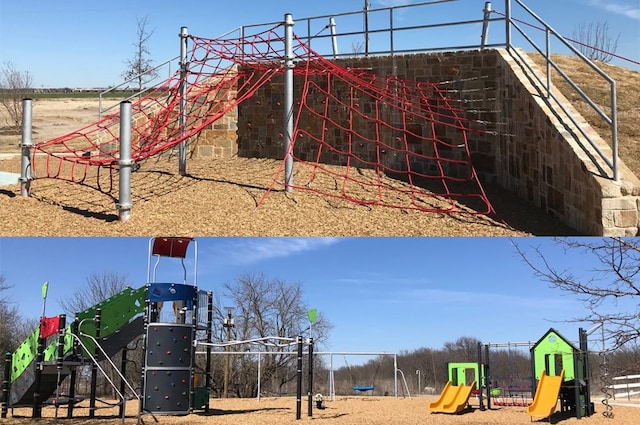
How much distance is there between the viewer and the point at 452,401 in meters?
12.2

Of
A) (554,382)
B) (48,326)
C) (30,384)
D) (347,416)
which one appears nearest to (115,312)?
(48,326)

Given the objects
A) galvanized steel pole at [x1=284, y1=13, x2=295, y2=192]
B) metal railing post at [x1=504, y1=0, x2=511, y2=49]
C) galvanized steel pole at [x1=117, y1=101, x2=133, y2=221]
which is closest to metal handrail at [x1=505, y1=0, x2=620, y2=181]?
metal railing post at [x1=504, y1=0, x2=511, y2=49]

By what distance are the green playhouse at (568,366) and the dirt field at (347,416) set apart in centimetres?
29

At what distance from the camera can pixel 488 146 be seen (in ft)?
37.9

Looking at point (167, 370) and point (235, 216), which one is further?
point (167, 370)

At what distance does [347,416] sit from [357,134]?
4.48 meters

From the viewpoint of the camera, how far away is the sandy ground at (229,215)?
859 cm

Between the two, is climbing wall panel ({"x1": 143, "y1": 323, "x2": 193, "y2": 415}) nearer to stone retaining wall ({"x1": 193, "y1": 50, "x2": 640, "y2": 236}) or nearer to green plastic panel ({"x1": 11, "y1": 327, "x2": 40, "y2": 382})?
green plastic panel ({"x1": 11, "y1": 327, "x2": 40, "y2": 382})

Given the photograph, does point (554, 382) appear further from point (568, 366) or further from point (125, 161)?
point (125, 161)

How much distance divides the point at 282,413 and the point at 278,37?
251 inches

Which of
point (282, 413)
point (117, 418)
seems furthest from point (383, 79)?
point (117, 418)

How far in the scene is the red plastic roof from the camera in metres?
9.16

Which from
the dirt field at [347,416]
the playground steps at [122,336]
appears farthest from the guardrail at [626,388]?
the playground steps at [122,336]

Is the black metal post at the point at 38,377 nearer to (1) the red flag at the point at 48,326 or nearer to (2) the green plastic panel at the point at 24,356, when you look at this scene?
(1) the red flag at the point at 48,326
